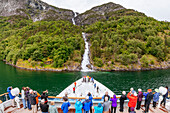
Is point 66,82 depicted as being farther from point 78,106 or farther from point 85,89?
point 78,106

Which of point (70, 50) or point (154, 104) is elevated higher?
point (70, 50)

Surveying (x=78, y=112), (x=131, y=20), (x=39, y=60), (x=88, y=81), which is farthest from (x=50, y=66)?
(x=131, y=20)

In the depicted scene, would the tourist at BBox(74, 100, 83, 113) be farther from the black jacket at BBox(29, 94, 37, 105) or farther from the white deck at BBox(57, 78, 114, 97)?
the white deck at BBox(57, 78, 114, 97)

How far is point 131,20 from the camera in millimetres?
138250

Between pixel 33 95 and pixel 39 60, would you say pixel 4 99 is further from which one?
pixel 39 60

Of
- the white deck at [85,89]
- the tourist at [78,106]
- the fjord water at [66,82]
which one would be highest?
the tourist at [78,106]

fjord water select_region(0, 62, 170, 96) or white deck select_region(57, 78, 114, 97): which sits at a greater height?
white deck select_region(57, 78, 114, 97)

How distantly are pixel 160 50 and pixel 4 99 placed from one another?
8994 cm

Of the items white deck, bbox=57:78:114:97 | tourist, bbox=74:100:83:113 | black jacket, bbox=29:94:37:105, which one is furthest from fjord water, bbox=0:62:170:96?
tourist, bbox=74:100:83:113

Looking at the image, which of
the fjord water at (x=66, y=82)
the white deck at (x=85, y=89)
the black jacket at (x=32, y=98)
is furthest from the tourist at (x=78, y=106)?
the fjord water at (x=66, y=82)

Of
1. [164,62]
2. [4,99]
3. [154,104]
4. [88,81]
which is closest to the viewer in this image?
[154,104]

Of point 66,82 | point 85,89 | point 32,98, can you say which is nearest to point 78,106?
point 32,98

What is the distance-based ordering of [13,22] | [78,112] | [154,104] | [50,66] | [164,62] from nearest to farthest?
[78,112]
[154,104]
[50,66]
[164,62]
[13,22]

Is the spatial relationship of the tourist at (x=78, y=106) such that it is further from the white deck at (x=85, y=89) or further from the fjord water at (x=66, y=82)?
the fjord water at (x=66, y=82)
